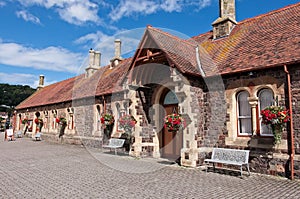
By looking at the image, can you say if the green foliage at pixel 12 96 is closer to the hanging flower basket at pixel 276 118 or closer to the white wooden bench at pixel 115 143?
the white wooden bench at pixel 115 143

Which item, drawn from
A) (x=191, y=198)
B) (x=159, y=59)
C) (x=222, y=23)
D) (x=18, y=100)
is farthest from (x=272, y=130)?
(x=18, y=100)

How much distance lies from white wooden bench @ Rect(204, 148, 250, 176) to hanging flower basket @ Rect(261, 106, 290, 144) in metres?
1.10

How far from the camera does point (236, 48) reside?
10648mm

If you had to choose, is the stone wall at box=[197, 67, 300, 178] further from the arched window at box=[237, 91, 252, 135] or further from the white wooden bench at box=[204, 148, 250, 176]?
the white wooden bench at box=[204, 148, 250, 176]

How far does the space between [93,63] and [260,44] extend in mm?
16846

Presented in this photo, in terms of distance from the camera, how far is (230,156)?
8.40 meters

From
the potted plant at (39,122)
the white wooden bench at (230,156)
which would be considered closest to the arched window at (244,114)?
→ the white wooden bench at (230,156)

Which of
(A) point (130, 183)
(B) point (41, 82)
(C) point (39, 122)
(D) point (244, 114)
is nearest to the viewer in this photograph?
(A) point (130, 183)

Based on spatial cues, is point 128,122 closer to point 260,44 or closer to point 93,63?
point 260,44

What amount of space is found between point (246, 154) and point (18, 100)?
83.6m

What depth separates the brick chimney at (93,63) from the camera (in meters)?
22.9

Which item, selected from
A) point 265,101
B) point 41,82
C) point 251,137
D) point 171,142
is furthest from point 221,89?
point 41,82

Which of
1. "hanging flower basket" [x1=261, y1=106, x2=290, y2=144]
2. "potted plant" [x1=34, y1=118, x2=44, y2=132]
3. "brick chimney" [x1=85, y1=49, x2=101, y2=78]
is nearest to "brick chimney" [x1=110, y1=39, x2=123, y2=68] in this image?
"brick chimney" [x1=85, y1=49, x2=101, y2=78]

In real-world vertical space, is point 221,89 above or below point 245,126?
above
